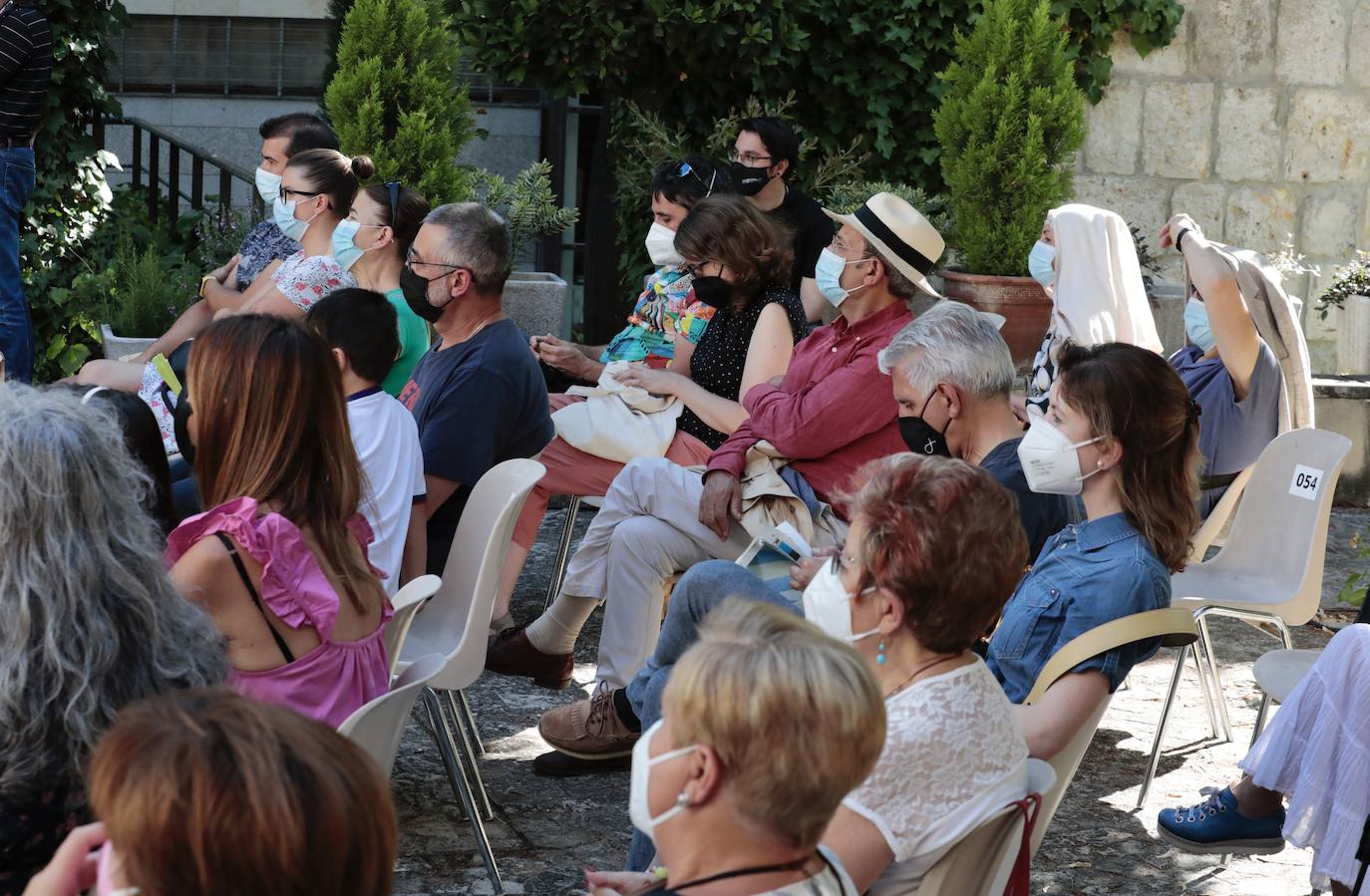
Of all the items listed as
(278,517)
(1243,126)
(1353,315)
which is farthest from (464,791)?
(1243,126)

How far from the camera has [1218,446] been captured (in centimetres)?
484

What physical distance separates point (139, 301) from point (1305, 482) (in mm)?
4904

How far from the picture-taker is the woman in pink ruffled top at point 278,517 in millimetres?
2504

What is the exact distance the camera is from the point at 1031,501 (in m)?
3.52

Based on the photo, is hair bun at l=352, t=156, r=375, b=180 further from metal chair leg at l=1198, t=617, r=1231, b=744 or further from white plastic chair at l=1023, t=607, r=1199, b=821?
white plastic chair at l=1023, t=607, r=1199, b=821

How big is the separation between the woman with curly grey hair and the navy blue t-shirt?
2.08 meters

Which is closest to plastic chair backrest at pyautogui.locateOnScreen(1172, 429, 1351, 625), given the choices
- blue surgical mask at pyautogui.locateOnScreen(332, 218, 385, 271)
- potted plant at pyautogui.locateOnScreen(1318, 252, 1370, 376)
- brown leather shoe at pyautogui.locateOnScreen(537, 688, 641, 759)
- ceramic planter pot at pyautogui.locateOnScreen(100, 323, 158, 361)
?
brown leather shoe at pyautogui.locateOnScreen(537, 688, 641, 759)

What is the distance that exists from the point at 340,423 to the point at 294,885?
142cm

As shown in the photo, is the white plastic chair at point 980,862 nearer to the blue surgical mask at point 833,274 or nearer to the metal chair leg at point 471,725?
the metal chair leg at point 471,725

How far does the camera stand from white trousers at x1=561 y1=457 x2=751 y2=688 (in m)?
4.17

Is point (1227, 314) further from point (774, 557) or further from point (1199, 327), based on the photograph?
point (774, 557)

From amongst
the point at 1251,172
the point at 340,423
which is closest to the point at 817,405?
the point at 340,423

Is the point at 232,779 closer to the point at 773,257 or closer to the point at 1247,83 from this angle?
the point at 773,257

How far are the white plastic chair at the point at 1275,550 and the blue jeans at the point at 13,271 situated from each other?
5.04m
